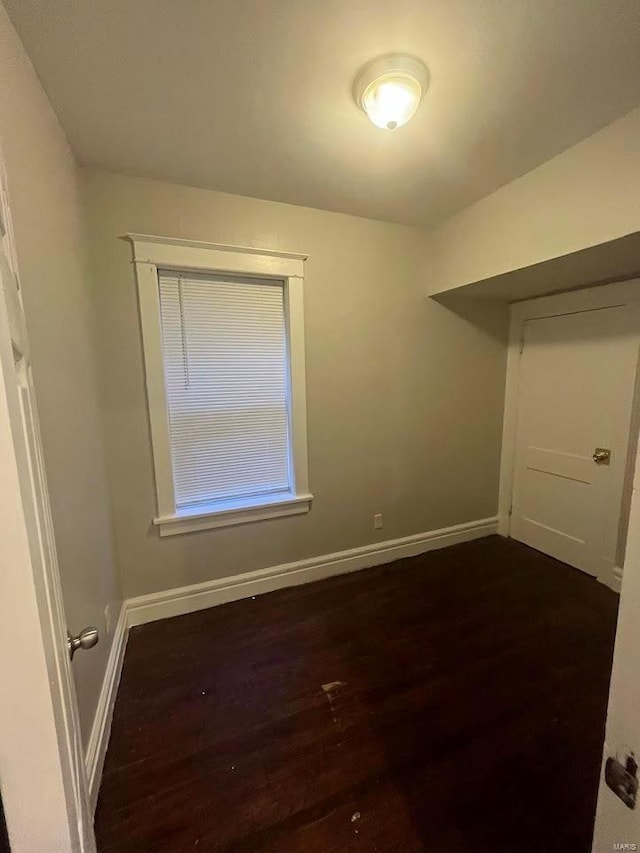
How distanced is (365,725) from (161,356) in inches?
82.8

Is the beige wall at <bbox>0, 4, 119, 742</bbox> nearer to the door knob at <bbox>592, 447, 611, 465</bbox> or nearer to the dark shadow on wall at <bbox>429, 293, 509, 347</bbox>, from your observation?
the dark shadow on wall at <bbox>429, 293, 509, 347</bbox>

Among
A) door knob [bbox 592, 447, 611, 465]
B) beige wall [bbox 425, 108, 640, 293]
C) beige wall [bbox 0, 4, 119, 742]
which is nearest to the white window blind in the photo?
beige wall [bbox 0, 4, 119, 742]

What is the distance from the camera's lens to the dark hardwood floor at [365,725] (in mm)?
1196

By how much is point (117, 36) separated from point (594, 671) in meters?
3.28

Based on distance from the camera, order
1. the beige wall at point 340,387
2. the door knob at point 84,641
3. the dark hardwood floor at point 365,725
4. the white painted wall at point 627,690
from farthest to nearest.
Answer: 1. the beige wall at point 340,387
2. the dark hardwood floor at point 365,725
3. the door knob at point 84,641
4. the white painted wall at point 627,690

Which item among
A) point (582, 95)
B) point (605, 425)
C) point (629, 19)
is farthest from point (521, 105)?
point (605, 425)

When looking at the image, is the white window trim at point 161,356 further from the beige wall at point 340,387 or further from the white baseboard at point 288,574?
the white baseboard at point 288,574

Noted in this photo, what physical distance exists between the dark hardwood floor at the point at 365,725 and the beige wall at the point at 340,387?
18.4 inches

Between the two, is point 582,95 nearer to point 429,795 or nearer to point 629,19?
point 629,19

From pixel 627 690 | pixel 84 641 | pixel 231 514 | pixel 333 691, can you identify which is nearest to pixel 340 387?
pixel 231 514

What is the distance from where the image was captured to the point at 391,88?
1.35m

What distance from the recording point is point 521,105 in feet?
4.90

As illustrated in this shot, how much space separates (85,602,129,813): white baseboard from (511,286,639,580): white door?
3096mm

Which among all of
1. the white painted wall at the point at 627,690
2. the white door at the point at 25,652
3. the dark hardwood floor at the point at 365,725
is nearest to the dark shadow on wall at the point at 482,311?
the dark hardwood floor at the point at 365,725
